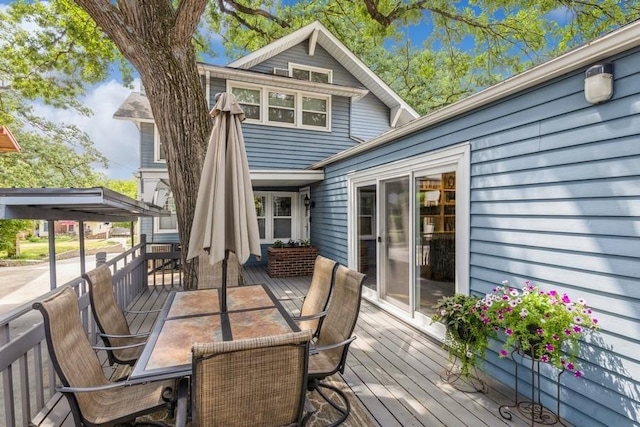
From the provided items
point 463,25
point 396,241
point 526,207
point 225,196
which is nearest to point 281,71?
point 463,25

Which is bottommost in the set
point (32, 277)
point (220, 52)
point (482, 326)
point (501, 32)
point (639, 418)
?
point (32, 277)

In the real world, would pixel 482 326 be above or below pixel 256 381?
below

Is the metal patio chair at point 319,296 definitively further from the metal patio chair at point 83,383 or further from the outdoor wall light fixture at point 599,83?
the outdoor wall light fixture at point 599,83

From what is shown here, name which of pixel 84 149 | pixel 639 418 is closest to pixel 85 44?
pixel 639 418

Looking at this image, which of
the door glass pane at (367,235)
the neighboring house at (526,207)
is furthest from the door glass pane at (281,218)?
the door glass pane at (367,235)

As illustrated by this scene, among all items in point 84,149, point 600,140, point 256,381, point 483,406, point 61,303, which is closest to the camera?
point 256,381

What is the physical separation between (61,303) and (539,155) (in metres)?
3.57

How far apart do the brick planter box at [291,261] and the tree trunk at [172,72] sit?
3573 millimetres

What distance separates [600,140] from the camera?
2.26 metres

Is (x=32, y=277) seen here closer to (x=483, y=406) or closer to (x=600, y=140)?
(x=483, y=406)

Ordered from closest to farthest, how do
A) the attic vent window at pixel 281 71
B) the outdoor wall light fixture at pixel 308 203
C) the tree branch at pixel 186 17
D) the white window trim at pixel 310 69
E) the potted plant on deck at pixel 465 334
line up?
the potted plant on deck at pixel 465 334
the tree branch at pixel 186 17
the outdoor wall light fixture at pixel 308 203
the attic vent window at pixel 281 71
the white window trim at pixel 310 69

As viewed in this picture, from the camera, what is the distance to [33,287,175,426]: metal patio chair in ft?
5.64

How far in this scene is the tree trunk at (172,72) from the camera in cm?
380

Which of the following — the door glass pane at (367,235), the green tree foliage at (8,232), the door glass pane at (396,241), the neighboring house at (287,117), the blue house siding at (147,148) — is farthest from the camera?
the green tree foliage at (8,232)
